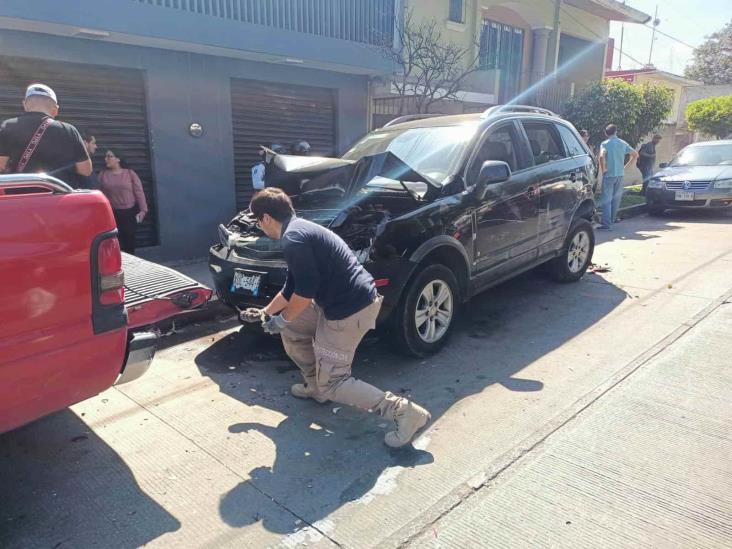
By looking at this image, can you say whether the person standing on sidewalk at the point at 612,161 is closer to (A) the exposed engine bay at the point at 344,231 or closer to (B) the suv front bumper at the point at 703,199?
(B) the suv front bumper at the point at 703,199

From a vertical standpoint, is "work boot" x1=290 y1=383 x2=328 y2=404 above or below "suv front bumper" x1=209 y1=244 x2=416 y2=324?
below

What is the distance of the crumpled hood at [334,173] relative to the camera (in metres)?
4.73

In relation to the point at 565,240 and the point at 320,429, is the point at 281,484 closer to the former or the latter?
the point at 320,429

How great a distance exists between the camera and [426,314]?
4.42 m

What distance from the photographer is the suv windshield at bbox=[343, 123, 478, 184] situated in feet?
15.7

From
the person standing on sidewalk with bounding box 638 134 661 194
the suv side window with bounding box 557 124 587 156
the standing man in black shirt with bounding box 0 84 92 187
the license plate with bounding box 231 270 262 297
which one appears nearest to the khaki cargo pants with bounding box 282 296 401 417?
the license plate with bounding box 231 270 262 297

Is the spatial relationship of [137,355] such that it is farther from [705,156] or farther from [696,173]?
[705,156]

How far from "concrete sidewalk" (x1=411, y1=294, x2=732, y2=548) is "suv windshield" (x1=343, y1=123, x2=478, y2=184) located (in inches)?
86.7

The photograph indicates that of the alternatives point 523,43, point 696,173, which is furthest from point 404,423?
point 523,43

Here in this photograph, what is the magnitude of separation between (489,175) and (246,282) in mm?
2119

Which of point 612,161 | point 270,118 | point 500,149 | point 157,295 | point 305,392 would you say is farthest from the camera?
point 612,161

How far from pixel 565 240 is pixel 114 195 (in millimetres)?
5244

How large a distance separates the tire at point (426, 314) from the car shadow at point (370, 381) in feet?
0.48

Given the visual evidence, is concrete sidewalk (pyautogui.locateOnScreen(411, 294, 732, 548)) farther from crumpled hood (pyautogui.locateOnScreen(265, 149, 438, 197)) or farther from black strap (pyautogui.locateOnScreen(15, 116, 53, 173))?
black strap (pyautogui.locateOnScreen(15, 116, 53, 173))
